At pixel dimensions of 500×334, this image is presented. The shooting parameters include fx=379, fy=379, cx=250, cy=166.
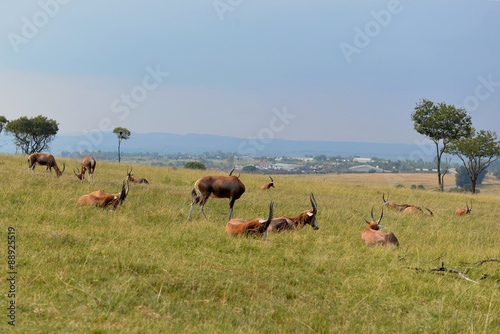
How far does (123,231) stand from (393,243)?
20.4 feet

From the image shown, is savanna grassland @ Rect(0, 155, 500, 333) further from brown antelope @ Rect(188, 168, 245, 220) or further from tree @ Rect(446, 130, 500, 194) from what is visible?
tree @ Rect(446, 130, 500, 194)

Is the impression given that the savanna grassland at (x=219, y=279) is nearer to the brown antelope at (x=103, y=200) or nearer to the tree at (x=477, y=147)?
the brown antelope at (x=103, y=200)

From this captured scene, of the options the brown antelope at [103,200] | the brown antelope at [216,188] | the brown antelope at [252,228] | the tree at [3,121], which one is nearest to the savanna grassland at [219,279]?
the brown antelope at [252,228]

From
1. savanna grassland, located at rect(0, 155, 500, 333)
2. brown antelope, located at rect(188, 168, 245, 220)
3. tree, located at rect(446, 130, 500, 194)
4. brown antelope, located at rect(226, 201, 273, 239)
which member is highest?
tree, located at rect(446, 130, 500, 194)

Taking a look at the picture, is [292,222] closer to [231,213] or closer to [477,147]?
[231,213]

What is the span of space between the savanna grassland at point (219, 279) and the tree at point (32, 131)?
5455 cm

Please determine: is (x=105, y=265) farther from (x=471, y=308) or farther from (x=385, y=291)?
(x=471, y=308)

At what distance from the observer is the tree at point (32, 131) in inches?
2264

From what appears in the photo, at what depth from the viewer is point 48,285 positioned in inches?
203

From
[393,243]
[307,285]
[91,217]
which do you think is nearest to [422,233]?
[393,243]

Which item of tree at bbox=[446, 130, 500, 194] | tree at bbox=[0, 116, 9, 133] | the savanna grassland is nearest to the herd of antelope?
the savanna grassland

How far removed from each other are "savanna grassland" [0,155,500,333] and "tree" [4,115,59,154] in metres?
54.5

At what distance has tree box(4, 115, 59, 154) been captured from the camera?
189 ft

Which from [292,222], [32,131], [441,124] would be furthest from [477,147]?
[32,131]
